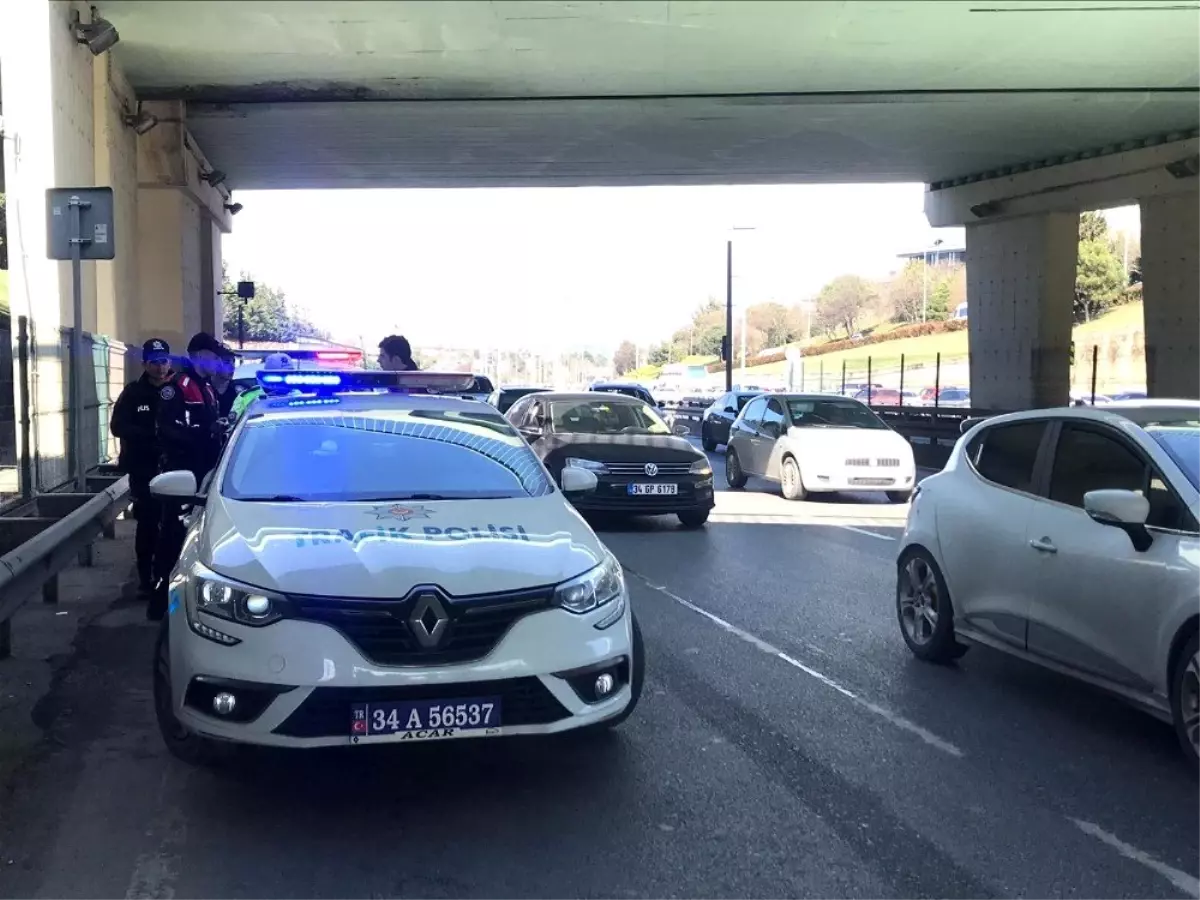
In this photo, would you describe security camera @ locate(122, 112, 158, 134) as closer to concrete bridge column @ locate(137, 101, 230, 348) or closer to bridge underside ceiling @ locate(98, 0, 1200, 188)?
bridge underside ceiling @ locate(98, 0, 1200, 188)

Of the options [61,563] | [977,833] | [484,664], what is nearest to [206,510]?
[484,664]

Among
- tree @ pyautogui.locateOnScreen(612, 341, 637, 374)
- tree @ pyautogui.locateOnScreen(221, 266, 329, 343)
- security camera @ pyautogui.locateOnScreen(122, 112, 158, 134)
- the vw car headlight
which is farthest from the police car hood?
tree @ pyautogui.locateOnScreen(612, 341, 637, 374)

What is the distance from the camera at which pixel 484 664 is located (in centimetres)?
418

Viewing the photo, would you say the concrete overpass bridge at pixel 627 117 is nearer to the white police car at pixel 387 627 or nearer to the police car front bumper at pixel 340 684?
the white police car at pixel 387 627

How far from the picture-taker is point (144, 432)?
8070mm

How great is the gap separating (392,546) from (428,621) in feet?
1.45

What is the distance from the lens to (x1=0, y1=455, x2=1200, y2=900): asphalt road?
3.78m

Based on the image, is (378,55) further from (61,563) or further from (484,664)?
(484,664)

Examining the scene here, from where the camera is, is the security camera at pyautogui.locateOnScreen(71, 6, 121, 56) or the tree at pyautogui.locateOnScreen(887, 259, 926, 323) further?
the tree at pyautogui.locateOnScreen(887, 259, 926, 323)

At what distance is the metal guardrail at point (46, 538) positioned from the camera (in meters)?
5.61

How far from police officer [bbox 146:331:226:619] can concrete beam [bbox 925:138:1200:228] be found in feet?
61.0

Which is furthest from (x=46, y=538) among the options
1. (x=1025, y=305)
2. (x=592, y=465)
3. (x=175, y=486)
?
(x=1025, y=305)

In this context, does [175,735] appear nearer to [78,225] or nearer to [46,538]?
[46,538]

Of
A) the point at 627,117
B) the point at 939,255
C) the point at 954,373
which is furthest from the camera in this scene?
the point at 939,255
